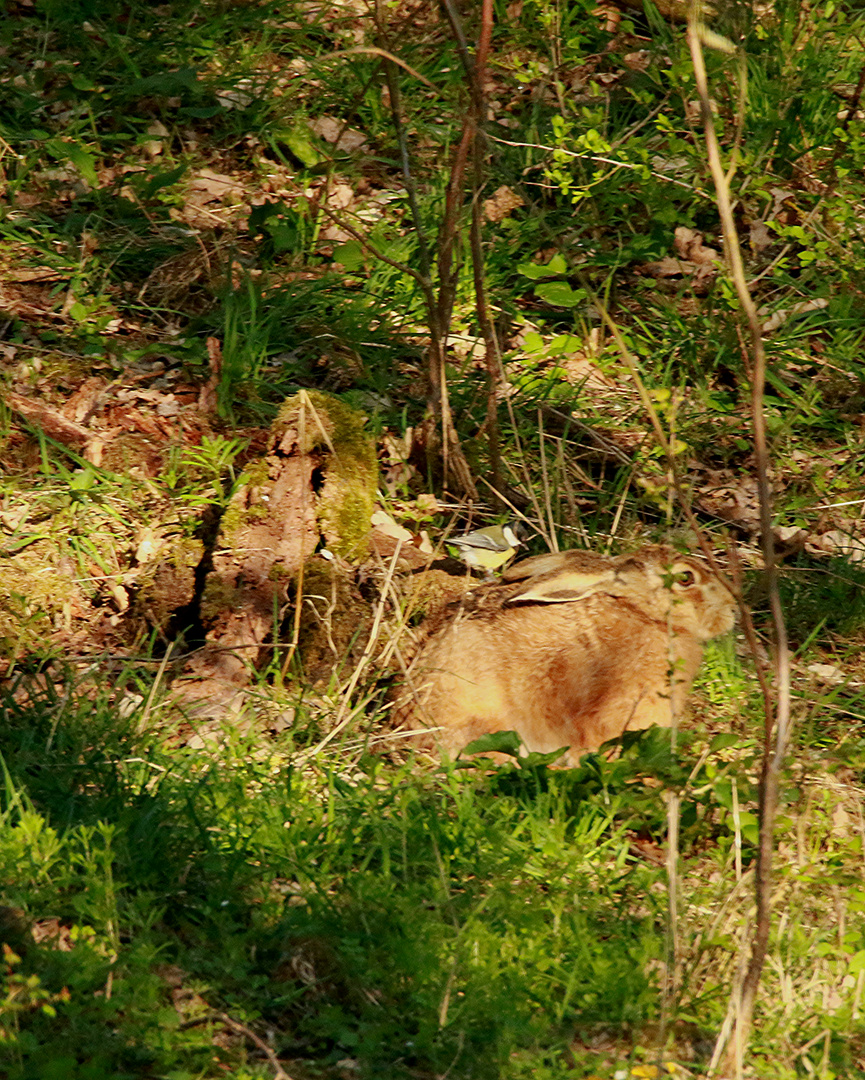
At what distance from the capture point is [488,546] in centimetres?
490

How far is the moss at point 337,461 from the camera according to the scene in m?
4.67

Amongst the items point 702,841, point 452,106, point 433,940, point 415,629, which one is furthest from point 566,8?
point 433,940

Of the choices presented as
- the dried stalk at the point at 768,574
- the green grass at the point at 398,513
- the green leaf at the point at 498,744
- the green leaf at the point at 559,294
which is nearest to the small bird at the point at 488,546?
the green grass at the point at 398,513

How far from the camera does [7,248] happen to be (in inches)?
243

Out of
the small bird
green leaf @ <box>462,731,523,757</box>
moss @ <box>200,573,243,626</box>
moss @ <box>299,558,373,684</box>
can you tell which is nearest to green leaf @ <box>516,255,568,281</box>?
the small bird

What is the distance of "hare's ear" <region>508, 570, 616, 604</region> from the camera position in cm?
420

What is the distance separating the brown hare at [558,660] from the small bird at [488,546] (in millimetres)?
476

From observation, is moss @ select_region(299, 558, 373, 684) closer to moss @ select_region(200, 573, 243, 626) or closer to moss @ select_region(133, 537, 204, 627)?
moss @ select_region(200, 573, 243, 626)

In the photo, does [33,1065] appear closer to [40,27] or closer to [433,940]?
[433,940]

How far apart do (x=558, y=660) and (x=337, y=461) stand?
1194 mm

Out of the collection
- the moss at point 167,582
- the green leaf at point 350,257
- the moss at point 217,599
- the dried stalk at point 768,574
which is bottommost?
the moss at point 167,582

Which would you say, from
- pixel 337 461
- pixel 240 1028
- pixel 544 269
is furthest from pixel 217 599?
pixel 544 269

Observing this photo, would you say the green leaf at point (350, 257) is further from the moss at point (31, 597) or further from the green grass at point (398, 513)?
the moss at point (31, 597)

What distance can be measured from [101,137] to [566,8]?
2.87 m
